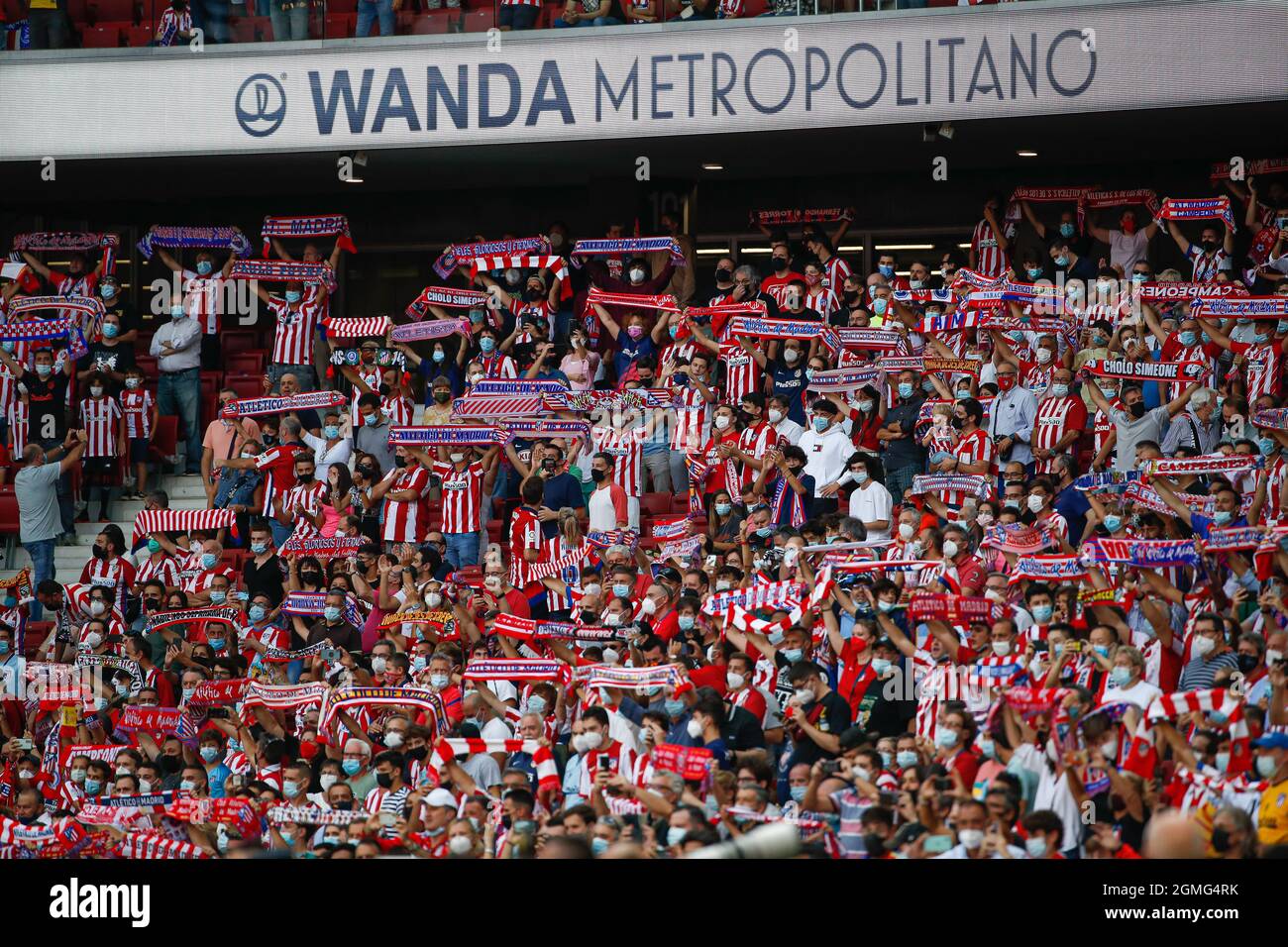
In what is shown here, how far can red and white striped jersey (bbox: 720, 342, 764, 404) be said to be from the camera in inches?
640

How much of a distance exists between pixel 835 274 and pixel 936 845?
8.56 meters

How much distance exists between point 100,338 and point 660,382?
5.42 meters

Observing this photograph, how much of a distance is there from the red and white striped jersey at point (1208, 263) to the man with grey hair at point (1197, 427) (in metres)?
2.06

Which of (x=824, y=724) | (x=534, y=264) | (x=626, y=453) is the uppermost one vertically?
(x=534, y=264)

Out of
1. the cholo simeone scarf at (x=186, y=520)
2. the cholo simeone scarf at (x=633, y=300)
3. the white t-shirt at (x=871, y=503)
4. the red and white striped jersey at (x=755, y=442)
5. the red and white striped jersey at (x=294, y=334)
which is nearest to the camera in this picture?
the white t-shirt at (x=871, y=503)

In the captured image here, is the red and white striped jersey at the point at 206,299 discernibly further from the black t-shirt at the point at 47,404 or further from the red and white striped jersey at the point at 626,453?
the red and white striped jersey at the point at 626,453

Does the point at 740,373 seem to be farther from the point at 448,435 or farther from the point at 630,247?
Answer: the point at 448,435

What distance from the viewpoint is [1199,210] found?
16.8 meters

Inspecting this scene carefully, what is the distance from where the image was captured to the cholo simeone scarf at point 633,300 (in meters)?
17.2

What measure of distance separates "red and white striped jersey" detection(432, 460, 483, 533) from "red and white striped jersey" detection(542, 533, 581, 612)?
962 millimetres

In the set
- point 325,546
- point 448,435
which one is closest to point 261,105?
point 448,435

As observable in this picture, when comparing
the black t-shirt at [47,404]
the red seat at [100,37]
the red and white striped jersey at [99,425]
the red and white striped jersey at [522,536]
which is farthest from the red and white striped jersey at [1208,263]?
the red seat at [100,37]

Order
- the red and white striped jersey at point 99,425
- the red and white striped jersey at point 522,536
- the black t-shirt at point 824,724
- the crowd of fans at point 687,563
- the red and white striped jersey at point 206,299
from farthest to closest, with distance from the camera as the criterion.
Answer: the red and white striped jersey at point 206,299
the red and white striped jersey at point 99,425
the red and white striped jersey at point 522,536
the black t-shirt at point 824,724
the crowd of fans at point 687,563

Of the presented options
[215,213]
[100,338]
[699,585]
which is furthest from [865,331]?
[215,213]
